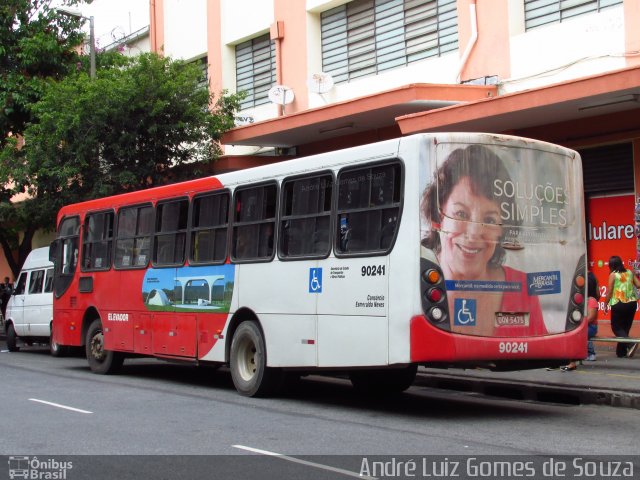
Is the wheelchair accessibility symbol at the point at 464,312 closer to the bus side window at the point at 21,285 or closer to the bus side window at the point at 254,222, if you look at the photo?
the bus side window at the point at 254,222

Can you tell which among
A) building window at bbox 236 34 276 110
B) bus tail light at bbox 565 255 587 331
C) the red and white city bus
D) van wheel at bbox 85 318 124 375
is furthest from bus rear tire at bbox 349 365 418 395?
building window at bbox 236 34 276 110

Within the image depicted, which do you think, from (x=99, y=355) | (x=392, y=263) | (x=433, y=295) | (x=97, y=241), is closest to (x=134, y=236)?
(x=97, y=241)

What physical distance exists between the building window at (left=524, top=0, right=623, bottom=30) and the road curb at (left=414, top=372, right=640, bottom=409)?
22.7 feet

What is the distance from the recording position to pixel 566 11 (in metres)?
17.3

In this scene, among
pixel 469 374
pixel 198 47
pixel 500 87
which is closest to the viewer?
pixel 469 374

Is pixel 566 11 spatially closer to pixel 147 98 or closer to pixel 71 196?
pixel 147 98

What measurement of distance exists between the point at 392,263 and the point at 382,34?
11.7 metres

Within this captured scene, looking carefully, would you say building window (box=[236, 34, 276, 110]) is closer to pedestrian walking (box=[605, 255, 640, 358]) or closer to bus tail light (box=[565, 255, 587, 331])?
pedestrian walking (box=[605, 255, 640, 358])

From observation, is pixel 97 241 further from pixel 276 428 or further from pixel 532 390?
pixel 532 390

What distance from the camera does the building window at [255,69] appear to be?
80.0 ft

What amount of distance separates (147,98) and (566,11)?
385 inches

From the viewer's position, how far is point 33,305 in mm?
23000

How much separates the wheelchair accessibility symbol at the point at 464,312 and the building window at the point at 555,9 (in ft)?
27.4

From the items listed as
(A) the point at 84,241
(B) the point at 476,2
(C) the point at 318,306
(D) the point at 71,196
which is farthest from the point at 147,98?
(C) the point at 318,306
